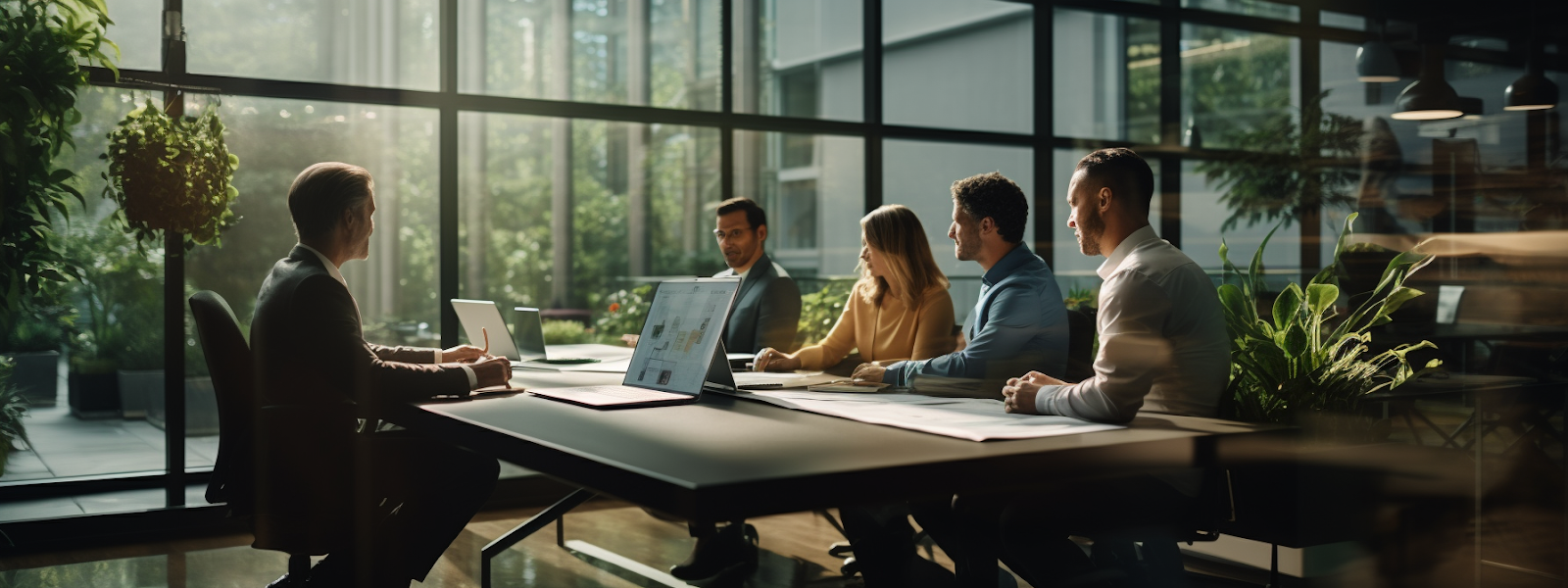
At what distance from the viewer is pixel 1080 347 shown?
11.2 feet

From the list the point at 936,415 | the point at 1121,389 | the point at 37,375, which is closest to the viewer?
the point at 1121,389

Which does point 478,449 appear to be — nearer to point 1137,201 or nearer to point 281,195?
point 1137,201

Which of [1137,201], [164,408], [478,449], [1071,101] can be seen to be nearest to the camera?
[478,449]

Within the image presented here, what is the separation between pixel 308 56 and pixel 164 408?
5.15 ft

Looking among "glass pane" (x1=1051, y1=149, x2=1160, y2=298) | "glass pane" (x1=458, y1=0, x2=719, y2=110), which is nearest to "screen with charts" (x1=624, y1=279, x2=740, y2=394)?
"glass pane" (x1=458, y1=0, x2=719, y2=110)

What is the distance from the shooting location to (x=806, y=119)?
5.68 meters

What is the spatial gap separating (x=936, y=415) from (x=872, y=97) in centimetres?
417

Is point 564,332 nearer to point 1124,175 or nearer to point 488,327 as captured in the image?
point 488,327

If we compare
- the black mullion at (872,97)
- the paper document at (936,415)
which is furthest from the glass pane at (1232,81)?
the paper document at (936,415)

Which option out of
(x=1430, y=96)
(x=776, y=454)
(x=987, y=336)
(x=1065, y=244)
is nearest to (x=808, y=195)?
(x=1065, y=244)

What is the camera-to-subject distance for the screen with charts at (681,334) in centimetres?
232

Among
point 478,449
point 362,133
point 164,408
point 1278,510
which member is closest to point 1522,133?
point 1278,510

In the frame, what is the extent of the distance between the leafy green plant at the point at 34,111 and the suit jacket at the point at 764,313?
90.8 inches

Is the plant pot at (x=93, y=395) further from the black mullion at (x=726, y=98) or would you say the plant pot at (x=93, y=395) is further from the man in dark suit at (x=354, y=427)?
the black mullion at (x=726, y=98)
